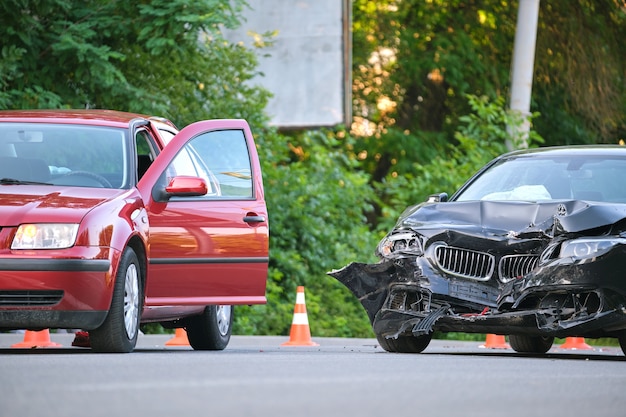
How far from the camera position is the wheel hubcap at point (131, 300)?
1097 cm

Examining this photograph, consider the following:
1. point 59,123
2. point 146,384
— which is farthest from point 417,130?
point 146,384

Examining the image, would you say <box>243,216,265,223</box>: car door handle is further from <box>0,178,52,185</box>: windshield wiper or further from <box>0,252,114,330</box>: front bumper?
<box>0,252,114,330</box>: front bumper

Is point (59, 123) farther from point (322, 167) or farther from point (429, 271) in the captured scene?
point (322, 167)

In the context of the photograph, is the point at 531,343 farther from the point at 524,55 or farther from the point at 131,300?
the point at 524,55

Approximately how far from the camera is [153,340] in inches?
657

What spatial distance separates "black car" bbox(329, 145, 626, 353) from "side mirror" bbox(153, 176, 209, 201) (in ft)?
4.96

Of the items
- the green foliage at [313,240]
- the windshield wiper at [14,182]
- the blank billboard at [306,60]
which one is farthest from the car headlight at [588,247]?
the blank billboard at [306,60]

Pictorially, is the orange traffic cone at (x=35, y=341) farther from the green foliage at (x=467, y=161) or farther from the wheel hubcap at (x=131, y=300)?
the green foliage at (x=467, y=161)

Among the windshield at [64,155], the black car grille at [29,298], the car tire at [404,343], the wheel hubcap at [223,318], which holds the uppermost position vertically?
the windshield at [64,155]

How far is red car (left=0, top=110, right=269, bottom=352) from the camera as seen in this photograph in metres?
10.5

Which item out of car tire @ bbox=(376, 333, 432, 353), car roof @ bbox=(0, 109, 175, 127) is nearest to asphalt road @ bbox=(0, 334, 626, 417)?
car tire @ bbox=(376, 333, 432, 353)

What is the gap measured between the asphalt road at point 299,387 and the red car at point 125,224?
443mm

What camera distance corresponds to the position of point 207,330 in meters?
13.1

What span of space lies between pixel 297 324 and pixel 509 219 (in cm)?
420
